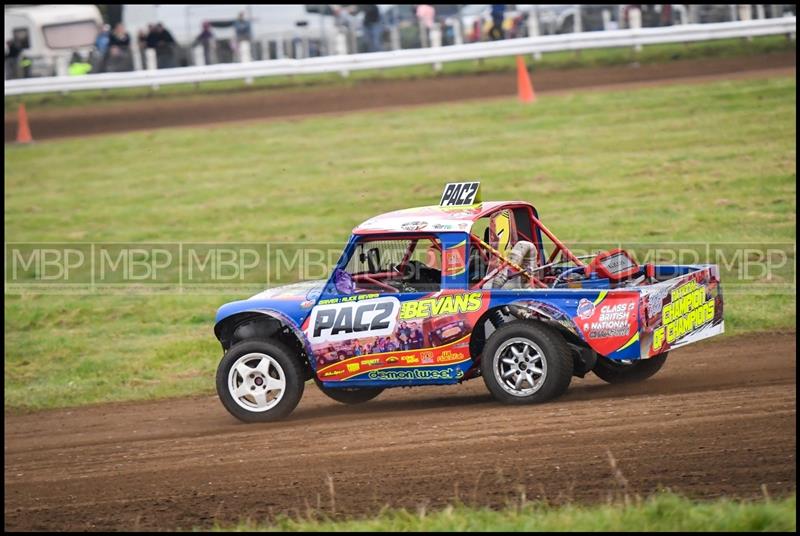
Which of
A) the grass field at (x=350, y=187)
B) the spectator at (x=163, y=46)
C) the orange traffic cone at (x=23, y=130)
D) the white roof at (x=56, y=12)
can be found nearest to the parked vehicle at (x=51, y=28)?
the white roof at (x=56, y=12)

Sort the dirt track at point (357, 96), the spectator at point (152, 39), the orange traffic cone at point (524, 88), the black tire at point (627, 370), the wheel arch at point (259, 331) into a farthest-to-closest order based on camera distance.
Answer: the spectator at point (152, 39) < the dirt track at point (357, 96) < the orange traffic cone at point (524, 88) < the black tire at point (627, 370) < the wheel arch at point (259, 331)

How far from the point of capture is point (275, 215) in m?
19.1

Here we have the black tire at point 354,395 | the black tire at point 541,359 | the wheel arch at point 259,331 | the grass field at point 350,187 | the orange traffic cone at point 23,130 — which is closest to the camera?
the black tire at point 541,359

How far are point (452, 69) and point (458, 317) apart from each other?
2013 centimetres

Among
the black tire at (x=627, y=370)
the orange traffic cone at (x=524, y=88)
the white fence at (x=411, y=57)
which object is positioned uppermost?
the white fence at (x=411, y=57)

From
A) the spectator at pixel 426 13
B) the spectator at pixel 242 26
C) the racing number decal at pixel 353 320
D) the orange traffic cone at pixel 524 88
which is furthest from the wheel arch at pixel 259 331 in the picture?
the spectator at pixel 242 26

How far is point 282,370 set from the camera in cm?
955

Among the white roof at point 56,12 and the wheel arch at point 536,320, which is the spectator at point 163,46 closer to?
the white roof at point 56,12

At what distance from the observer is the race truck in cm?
884

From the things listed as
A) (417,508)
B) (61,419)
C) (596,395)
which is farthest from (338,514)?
(61,419)

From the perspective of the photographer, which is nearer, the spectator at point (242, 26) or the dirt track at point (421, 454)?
the dirt track at point (421, 454)

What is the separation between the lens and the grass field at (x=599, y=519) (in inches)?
223

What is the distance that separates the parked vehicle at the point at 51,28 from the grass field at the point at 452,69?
5843 millimetres

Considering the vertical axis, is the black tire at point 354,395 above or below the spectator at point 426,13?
below
